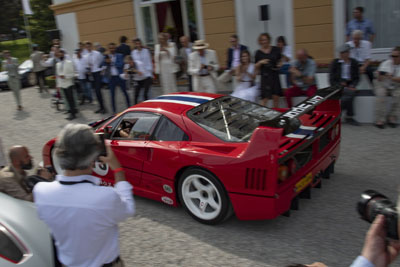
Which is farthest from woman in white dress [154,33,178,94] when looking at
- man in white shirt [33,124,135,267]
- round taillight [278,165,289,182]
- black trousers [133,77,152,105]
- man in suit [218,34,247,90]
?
man in white shirt [33,124,135,267]

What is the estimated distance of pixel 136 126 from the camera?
16.1 ft

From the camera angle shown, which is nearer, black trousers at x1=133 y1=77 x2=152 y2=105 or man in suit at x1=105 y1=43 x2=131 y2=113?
black trousers at x1=133 y1=77 x2=152 y2=105

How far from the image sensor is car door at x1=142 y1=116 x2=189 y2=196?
14.3 ft

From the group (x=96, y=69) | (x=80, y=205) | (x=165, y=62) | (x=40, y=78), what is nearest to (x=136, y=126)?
(x=80, y=205)

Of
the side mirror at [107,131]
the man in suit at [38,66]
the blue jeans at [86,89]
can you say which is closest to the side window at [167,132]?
the side mirror at [107,131]

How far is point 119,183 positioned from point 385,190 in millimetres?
3715

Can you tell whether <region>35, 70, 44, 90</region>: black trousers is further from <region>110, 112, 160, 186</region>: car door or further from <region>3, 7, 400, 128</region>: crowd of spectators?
<region>110, 112, 160, 186</region>: car door

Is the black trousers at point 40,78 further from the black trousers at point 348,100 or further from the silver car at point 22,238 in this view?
the silver car at point 22,238

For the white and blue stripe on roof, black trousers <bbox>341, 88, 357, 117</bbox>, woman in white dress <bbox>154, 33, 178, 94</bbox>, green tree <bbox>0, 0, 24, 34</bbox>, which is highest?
green tree <bbox>0, 0, 24, 34</bbox>

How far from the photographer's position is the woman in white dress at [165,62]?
9172mm

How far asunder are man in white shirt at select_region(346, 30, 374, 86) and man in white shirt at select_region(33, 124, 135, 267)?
21.3ft

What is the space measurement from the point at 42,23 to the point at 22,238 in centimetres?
2348

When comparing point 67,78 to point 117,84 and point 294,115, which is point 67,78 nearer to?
point 117,84

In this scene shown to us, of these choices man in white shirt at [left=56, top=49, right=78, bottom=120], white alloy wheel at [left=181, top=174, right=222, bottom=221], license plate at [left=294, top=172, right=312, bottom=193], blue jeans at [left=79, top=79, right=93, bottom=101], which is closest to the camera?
license plate at [left=294, top=172, right=312, bottom=193]
